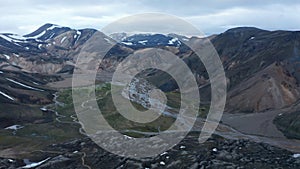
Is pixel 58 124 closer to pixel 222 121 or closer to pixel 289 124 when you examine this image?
pixel 222 121

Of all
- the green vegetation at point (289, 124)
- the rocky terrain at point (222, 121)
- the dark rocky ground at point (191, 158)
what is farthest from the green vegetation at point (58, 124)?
the green vegetation at point (289, 124)

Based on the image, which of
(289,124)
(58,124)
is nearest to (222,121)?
(289,124)

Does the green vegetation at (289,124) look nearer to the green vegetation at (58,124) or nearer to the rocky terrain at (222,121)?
the rocky terrain at (222,121)

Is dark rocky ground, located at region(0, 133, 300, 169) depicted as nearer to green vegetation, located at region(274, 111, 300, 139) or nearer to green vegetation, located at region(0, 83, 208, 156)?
green vegetation, located at region(0, 83, 208, 156)

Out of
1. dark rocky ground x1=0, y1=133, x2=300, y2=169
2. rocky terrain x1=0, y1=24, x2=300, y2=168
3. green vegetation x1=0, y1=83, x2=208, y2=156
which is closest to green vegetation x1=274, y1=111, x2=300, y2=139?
rocky terrain x1=0, y1=24, x2=300, y2=168

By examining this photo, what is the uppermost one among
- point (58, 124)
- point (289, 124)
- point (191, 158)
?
point (191, 158)

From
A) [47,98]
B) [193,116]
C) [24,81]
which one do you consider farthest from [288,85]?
[24,81]

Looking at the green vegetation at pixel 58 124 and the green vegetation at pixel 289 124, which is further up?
the green vegetation at pixel 289 124

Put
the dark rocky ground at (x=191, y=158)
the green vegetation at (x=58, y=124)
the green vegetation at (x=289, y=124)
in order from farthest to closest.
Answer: the green vegetation at (x=289, y=124), the green vegetation at (x=58, y=124), the dark rocky ground at (x=191, y=158)
